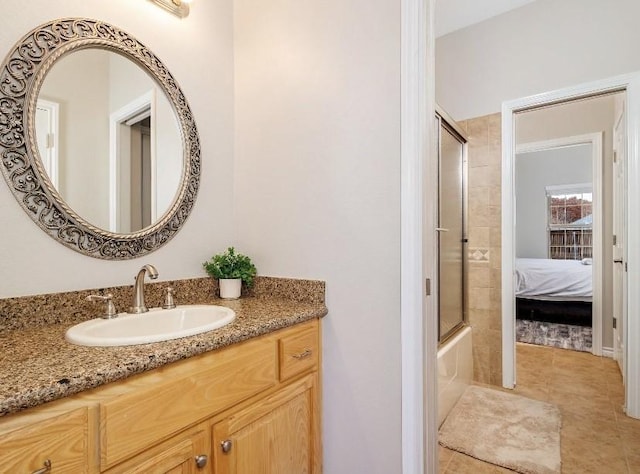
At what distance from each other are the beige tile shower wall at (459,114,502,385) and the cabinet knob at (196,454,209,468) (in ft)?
7.74

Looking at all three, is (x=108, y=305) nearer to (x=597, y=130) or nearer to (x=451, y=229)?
(x=451, y=229)

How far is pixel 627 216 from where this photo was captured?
2.19m

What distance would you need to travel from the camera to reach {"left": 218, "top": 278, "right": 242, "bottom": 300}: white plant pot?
154 centimetres

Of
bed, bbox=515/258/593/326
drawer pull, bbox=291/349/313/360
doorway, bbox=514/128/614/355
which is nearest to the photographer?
drawer pull, bbox=291/349/313/360

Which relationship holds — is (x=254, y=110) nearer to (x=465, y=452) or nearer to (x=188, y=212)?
(x=188, y=212)

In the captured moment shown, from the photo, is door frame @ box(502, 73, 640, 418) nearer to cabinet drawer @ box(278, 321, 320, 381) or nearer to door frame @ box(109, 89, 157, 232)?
cabinet drawer @ box(278, 321, 320, 381)

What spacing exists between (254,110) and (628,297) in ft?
8.19

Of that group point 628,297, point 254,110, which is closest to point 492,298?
point 628,297

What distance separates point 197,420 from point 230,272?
0.71 meters

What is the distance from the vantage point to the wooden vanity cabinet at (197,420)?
2.15 ft

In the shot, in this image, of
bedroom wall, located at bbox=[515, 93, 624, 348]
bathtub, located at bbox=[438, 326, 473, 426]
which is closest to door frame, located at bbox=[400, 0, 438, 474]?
bathtub, located at bbox=[438, 326, 473, 426]

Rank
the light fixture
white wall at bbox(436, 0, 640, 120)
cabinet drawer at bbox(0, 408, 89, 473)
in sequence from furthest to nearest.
→ white wall at bbox(436, 0, 640, 120) → the light fixture → cabinet drawer at bbox(0, 408, 89, 473)

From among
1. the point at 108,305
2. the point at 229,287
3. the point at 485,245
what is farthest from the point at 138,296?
the point at 485,245

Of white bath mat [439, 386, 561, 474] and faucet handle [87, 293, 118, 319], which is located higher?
faucet handle [87, 293, 118, 319]
